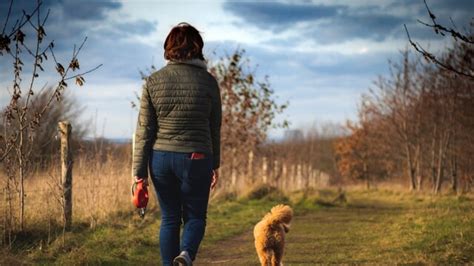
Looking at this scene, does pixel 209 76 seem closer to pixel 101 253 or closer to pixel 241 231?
pixel 101 253

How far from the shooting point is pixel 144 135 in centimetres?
443

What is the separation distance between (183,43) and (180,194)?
1317mm

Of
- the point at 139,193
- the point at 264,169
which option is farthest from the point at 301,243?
the point at 264,169

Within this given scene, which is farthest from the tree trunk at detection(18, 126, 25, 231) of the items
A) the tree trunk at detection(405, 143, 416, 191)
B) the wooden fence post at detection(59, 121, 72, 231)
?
the tree trunk at detection(405, 143, 416, 191)

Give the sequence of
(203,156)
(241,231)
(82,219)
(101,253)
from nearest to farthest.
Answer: (203,156) → (101,253) → (82,219) → (241,231)

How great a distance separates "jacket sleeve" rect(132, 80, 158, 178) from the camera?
4434 mm

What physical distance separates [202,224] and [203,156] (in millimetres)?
626

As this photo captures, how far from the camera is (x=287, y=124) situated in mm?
18719

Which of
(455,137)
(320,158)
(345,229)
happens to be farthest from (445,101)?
(320,158)

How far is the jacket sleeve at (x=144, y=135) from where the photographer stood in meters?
4.43

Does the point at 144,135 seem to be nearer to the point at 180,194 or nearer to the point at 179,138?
the point at 179,138

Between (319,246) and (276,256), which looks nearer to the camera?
(276,256)

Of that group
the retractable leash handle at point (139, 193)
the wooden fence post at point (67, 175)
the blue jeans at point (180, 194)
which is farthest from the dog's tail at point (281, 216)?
the wooden fence post at point (67, 175)

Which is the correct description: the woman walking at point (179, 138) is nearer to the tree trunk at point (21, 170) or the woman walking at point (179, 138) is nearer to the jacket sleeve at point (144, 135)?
the jacket sleeve at point (144, 135)
